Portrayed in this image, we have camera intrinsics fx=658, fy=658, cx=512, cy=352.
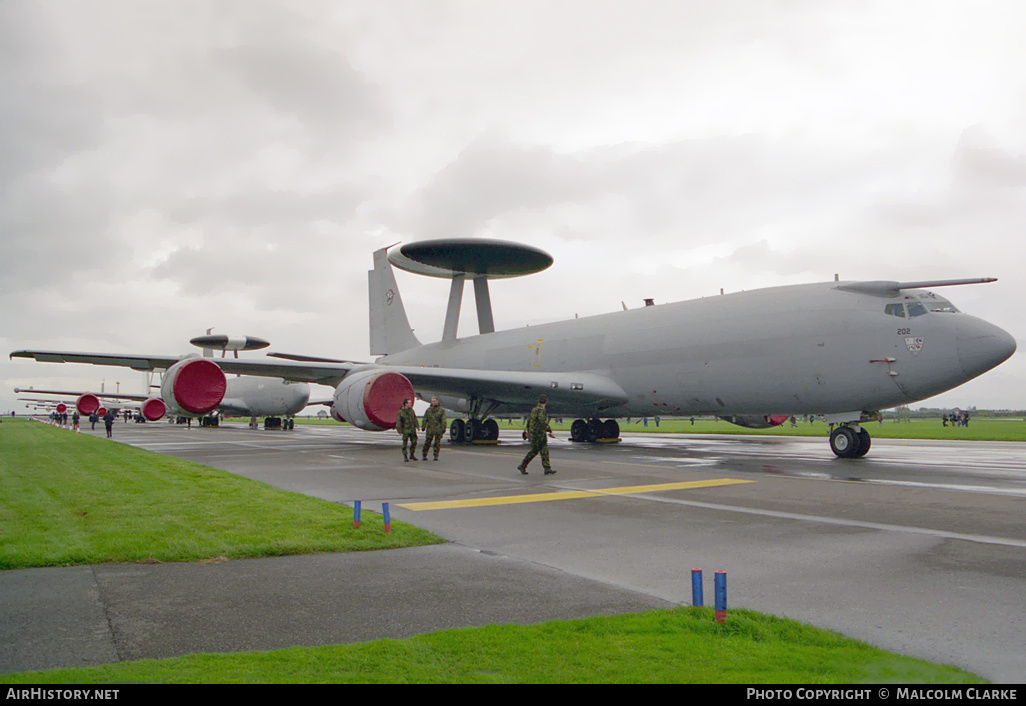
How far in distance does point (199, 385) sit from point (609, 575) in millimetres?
15112

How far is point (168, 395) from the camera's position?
55.8 ft

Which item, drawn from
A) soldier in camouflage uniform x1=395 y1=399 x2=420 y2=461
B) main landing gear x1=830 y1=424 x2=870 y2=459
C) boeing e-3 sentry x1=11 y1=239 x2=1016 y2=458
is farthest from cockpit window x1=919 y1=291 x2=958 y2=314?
soldier in camouflage uniform x1=395 y1=399 x2=420 y2=461

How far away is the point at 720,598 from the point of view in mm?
3709

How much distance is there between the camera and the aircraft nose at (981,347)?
42.6 ft

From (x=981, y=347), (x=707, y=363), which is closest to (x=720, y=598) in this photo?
(x=981, y=347)

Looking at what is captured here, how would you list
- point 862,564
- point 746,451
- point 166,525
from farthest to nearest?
point 746,451
point 166,525
point 862,564

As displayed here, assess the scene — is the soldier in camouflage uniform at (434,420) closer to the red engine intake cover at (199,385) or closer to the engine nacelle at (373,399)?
the engine nacelle at (373,399)

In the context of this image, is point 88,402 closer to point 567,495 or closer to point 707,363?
point 707,363

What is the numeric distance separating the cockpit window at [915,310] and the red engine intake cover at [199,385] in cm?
1618

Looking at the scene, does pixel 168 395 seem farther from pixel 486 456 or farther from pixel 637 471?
pixel 637 471

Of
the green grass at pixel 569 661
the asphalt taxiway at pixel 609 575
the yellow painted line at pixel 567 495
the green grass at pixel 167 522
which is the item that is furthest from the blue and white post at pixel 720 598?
the yellow painted line at pixel 567 495

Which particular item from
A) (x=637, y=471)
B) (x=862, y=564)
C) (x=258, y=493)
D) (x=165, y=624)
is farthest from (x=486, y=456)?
(x=165, y=624)

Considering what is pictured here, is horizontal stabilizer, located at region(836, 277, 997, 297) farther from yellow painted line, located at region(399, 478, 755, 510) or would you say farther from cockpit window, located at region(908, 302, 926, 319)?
yellow painted line, located at region(399, 478, 755, 510)
